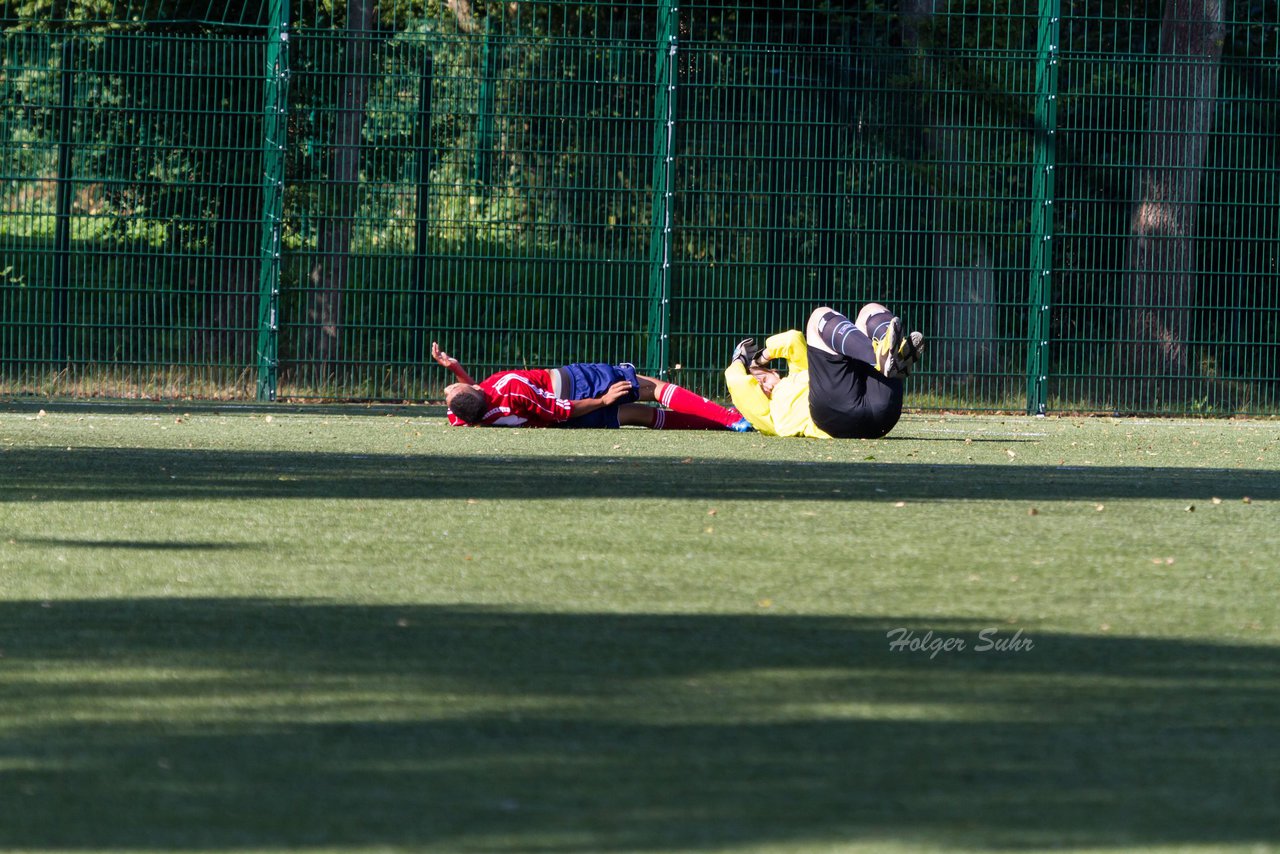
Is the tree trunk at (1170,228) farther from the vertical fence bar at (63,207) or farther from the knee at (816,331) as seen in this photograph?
the vertical fence bar at (63,207)

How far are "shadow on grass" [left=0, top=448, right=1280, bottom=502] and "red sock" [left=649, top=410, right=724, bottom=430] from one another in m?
2.75

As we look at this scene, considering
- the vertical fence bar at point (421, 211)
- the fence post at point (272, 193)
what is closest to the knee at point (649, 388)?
the vertical fence bar at point (421, 211)

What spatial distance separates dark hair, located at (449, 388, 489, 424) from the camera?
1191cm

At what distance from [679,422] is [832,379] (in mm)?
1643

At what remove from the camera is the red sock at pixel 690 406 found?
12.4m

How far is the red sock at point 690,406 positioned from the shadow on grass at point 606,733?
26.3ft

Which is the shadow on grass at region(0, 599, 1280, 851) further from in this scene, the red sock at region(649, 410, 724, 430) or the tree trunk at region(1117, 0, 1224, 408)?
the tree trunk at region(1117, 0, 1224, 408)

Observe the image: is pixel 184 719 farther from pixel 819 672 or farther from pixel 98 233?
pixel 98 233

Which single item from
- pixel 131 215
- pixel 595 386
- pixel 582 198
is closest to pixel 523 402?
pixel 595 386

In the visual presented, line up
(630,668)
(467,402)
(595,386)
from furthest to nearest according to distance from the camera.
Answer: (595,386) → (467,402) → (630,668)

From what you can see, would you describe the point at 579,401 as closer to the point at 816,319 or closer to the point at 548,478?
the point at 816,319

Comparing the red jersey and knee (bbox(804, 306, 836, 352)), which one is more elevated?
knee (bbox(804, 306, 836, 352))

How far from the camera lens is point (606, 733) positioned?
3184mm

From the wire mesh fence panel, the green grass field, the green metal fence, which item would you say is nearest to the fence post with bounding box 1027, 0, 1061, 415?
the green metal fence
